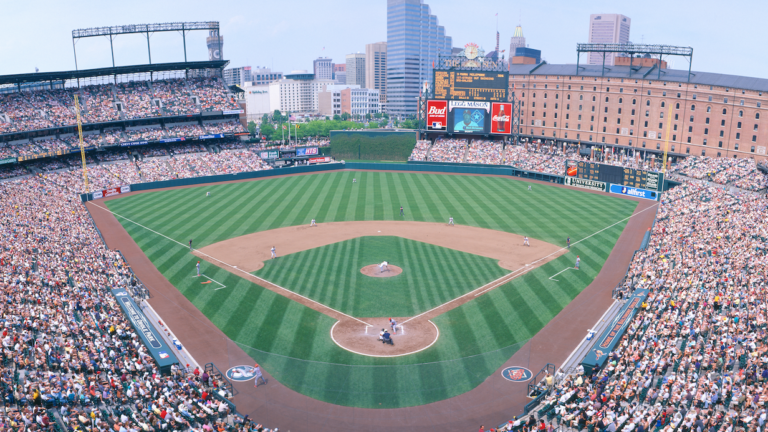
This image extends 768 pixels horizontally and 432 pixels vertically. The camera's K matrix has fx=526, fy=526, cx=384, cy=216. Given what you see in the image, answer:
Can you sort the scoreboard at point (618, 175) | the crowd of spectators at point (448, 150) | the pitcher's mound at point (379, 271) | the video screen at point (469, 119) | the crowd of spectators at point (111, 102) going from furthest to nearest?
the crowd of spectators at point (448, 150), the video screen at point (469, 119), the crowd of spectators at point (111, 102), the scoreboard at point (618, 175), the pitcher's mound at point (379, 271)

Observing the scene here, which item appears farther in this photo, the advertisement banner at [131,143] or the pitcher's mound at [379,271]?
the advertisement banner at [131,143]

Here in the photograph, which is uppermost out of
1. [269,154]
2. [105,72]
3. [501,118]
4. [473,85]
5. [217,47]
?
[217,47]

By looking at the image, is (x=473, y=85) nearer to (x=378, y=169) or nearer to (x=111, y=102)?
(x=378, y=169)

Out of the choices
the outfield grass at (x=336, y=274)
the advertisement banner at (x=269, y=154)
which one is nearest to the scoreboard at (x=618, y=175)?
the outfield grass at (x=336, y=274)

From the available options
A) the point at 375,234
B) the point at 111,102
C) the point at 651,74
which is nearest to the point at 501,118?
the point at 651,74

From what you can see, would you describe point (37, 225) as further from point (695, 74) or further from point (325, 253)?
point (695, 74)

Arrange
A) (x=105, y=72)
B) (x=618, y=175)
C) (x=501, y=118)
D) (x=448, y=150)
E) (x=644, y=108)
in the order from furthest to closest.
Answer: (x=448, y=150) → (x=501, y=118) → (x=644, y=108) → (x=105, y=72) → (x=618, y=175)

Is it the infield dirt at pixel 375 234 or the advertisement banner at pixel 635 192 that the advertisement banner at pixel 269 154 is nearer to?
the infield dirt at pixel 375 234
